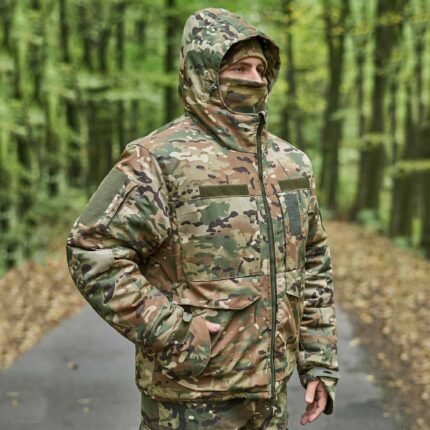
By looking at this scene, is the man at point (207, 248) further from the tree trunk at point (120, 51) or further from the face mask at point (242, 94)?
the tree trunk at point (120, 51)

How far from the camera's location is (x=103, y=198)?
2.70 m

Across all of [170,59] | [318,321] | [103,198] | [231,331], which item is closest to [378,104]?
[170,59]

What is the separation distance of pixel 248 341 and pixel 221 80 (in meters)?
1.05

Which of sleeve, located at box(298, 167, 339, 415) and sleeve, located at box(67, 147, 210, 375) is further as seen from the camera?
sleeve, located at box(298, 167, 339, 415)

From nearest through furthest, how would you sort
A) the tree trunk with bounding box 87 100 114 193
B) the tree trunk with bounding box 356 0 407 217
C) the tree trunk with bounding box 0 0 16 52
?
the tree trunk with bounding box 0 0 16 52 → the tree trunk with bounding box 356 0 407 217 → the tree trunk with bounding box 87 100 114 193

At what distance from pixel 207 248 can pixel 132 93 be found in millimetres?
17770

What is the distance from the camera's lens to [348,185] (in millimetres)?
36000

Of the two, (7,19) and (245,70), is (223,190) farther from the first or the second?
(7,19)

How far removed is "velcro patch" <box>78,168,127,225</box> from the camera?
8.77 feet

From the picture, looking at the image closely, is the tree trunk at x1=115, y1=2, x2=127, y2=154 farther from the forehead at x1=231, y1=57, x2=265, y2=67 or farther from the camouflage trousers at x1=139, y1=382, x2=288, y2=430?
the camouflage trousers at x1=139, y1=382, x2=288, y2=430

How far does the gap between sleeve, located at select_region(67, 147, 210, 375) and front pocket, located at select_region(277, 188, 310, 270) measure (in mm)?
489

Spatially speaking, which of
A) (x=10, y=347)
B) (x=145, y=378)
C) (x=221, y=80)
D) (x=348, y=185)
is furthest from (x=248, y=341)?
(x=348, y=185)

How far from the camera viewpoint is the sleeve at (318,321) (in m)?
3.18

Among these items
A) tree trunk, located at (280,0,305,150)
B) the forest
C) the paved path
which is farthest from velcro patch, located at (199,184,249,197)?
tree trunk, located at (280,0,305,150)
